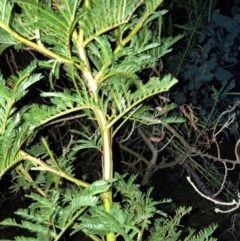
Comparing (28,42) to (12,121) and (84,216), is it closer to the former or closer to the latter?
(12,121)

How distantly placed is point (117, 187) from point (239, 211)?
1114 mm

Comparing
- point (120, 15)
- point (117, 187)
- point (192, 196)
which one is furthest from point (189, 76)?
point (120, 15)

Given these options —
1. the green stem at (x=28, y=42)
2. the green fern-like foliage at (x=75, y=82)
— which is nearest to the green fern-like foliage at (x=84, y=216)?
the green fern-like foliage at (x=75, y=82)

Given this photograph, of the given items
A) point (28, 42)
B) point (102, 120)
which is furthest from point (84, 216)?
point (28, 42)

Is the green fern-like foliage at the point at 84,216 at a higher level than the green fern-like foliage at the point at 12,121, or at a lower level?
lower

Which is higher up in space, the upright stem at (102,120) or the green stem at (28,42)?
the green stem at (28,42)

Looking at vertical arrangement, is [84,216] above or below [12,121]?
below

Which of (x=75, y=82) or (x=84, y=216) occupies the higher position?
(x=75, y=82)

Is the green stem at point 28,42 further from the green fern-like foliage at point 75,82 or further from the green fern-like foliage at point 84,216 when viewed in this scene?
the green fern-like foliage at point 84,216

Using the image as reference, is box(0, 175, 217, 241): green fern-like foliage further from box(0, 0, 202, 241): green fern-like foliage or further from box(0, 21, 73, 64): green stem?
box(0, 21, 73, 64): green stem

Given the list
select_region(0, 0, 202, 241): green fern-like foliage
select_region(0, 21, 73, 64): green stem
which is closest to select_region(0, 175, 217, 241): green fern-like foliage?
select_region(0, 0, 202, 241): green fern-like foliage

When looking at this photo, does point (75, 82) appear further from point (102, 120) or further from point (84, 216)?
point (84, 216)

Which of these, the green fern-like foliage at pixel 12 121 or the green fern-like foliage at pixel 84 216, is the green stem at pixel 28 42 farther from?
the green fern-like foliage at pixel 84 216

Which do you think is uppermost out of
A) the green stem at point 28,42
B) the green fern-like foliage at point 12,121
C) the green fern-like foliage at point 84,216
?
the green stem at point 28,42
